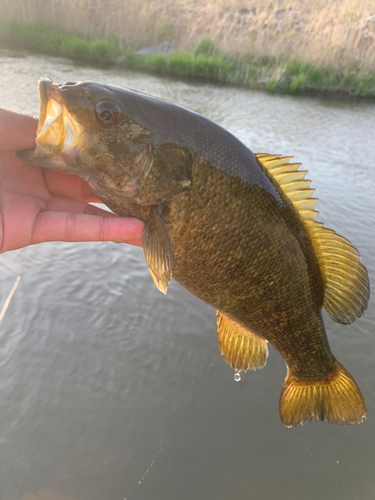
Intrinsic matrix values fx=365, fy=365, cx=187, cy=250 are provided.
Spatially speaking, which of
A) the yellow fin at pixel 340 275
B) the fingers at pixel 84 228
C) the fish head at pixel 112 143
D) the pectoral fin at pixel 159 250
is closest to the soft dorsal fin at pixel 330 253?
the yellow fin at pixel 340 275

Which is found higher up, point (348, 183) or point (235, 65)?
point (235, 65)

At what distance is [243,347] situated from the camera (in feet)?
7.30

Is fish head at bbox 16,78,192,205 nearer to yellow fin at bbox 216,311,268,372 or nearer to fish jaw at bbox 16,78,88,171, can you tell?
fish jaw at bbox 16,78,88,171

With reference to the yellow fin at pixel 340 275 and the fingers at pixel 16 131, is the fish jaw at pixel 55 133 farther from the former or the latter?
the yellow fin at pixel 340 275

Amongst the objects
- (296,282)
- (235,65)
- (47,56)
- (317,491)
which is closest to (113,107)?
(296,282)

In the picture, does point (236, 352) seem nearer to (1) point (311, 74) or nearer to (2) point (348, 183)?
(2) point (348, 183)

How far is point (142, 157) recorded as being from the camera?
1.66m

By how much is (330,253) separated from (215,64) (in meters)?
11.2

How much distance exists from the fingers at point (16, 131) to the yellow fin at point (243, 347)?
145 centimetres

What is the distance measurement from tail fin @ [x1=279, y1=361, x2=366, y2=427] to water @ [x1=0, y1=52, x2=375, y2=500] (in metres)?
0.59

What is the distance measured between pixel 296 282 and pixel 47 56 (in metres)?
13.0

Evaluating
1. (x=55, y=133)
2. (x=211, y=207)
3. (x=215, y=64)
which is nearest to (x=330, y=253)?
(x=211, y=207)

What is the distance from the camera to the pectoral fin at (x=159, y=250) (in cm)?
161

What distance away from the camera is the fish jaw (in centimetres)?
150
